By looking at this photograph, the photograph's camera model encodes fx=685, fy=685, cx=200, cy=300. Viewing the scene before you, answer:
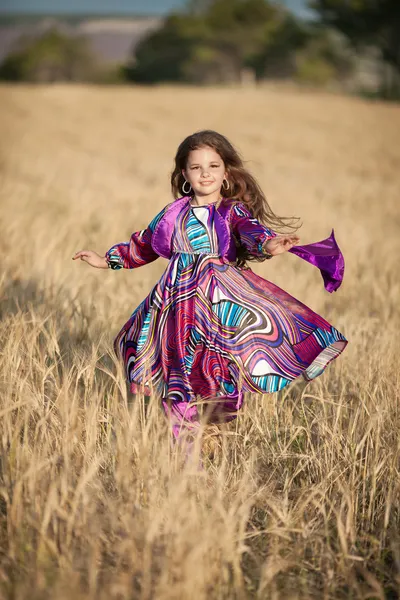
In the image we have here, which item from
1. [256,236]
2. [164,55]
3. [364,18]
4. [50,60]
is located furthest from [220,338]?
[50,60]

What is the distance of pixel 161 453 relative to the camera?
5.96 feet

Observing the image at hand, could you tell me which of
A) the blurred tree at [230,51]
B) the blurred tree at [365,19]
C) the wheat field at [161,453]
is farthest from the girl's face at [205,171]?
the blurred tree at [230,51]

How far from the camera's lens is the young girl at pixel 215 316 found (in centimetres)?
226

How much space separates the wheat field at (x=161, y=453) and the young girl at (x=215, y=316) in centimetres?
16

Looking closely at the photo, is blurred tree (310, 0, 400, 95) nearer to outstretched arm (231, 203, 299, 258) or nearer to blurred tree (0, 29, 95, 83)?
blurred tree (0, 29, 95, 83)

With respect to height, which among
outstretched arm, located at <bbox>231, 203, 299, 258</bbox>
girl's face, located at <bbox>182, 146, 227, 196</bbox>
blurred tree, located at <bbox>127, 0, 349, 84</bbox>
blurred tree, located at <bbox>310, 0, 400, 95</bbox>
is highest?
blurred tree, located at <bbox>127, 0, 349, 84</bbox>

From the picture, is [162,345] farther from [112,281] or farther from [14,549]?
[112,281]

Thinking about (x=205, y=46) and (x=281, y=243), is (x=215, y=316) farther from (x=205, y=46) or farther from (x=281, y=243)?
(x=205, y=46)

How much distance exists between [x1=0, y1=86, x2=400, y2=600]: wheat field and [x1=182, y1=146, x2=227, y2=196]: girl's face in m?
0.72

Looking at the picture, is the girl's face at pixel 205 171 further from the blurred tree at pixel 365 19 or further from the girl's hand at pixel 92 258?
the blurred tree at pixel 365 19

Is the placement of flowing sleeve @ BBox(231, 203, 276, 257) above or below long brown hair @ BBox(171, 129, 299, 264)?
below

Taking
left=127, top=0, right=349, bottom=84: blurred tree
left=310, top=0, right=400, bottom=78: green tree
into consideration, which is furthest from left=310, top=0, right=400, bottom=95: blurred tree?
left=127, top=0, right=349, bottom=84: blurred tree

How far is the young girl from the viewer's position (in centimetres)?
226

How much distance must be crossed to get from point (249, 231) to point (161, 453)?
856 millimetres
